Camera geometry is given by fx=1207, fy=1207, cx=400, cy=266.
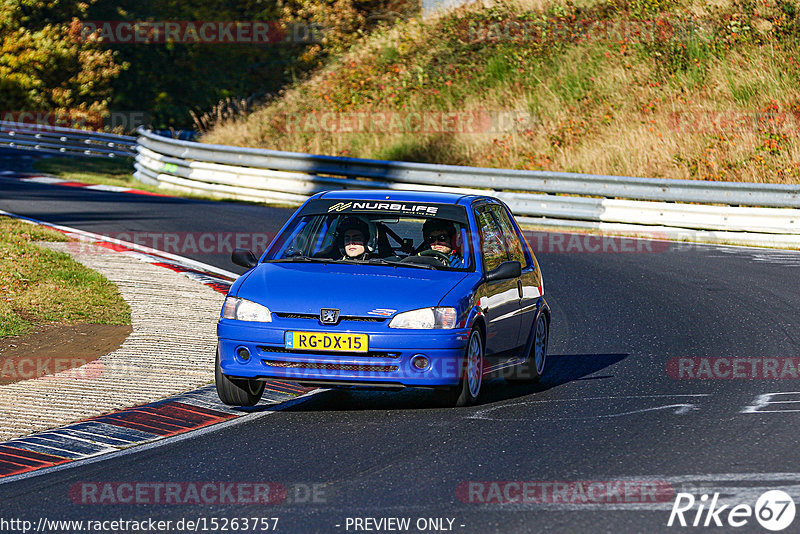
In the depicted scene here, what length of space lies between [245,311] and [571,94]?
2310cm

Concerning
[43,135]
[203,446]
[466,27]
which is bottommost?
[203,446]

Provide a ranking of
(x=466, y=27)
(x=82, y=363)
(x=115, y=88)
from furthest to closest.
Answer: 1. (x=115, y=88)
2. (x=466, y=27)
3. (x=82, y=363)

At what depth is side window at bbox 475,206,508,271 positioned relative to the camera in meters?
9.38

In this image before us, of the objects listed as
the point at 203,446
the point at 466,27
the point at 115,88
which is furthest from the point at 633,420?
the point at 115,88

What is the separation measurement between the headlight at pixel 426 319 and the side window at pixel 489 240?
38.7 inches

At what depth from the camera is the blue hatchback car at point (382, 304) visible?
8180mm

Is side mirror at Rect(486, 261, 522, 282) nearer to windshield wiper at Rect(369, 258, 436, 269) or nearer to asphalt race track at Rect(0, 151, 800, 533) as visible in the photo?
windshield wiper at Rect(369, 258, 436, 269)

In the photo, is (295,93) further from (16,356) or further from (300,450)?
(300,450)

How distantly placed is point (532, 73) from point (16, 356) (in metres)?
23.5

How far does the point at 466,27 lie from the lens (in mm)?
35562
